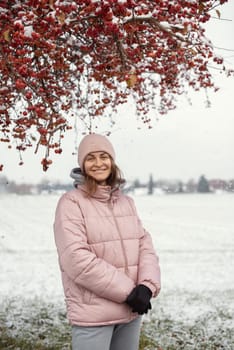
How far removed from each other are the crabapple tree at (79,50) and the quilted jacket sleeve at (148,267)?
3.37ft

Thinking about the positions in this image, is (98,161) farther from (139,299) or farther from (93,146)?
(139,299)

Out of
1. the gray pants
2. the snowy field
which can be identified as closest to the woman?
the gray pants

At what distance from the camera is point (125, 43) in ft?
14.7

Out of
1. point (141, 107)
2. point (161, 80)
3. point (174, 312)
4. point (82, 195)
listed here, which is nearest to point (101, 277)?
point (82, 195)

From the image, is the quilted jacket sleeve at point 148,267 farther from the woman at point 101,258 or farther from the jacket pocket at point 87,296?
the jacket pocket at point 87,296

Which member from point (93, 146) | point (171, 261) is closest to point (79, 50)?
point (93, 146)

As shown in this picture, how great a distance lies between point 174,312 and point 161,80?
12.2ft

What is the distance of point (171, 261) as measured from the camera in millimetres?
13641

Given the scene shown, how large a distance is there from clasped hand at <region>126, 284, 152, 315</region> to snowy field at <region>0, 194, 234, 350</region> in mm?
3405

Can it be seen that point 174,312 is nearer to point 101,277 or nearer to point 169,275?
point 169,275

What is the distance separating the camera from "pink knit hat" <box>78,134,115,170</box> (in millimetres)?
2984

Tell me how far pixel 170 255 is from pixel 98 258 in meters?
12.2

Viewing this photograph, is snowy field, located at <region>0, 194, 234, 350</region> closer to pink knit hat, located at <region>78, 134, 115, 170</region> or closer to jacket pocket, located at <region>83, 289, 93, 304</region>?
jacket pocket, located at <region>83, 289, 93, 304</region>

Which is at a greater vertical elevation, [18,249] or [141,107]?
[141,107]
